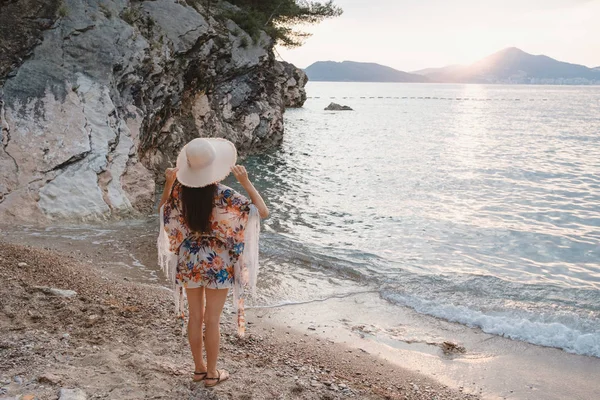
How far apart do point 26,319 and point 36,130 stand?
7.43 m

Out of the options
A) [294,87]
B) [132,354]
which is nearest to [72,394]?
[132,354]

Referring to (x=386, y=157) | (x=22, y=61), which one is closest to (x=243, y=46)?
(x=386, y=157)

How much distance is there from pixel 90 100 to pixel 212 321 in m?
9.90

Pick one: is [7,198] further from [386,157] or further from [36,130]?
[386,157]

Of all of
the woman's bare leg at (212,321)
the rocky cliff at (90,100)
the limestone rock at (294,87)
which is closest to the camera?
the woman's bare leg at (212,321)

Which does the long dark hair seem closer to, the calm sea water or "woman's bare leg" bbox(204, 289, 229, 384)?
"woman's bare leg" bbox(204, 289, 229, 384)

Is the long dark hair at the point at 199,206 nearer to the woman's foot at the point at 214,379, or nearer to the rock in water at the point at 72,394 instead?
the woman's foot at the point at 214,379

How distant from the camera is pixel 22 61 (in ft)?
41.1

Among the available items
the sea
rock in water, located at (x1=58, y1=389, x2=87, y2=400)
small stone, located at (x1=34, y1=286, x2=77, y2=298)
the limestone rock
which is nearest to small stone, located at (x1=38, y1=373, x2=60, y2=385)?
rock in water, located at (x1=58, y1=389, x2=87, y2=400)

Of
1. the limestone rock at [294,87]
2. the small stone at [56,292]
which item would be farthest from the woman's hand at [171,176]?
the limestone rock at [294,87]

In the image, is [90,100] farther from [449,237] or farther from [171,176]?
[171,176]

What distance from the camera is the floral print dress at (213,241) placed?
175 inches

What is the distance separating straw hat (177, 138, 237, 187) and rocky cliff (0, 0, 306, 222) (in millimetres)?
7791

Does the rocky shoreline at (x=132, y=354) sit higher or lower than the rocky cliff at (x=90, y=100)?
lower
